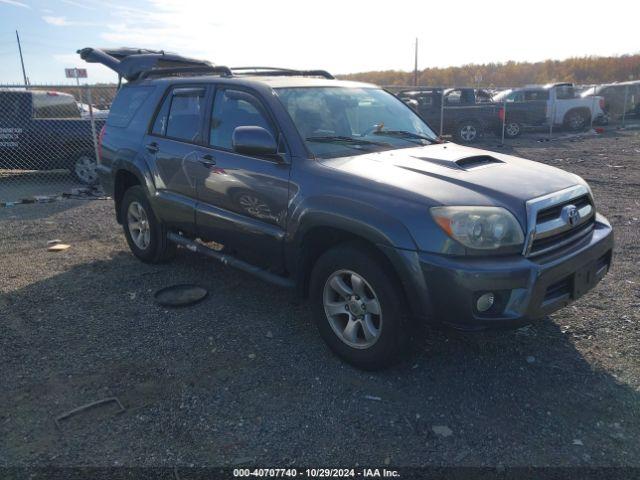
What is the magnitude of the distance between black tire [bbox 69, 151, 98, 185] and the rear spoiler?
4226 mm

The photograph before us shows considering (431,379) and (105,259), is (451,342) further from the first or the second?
(105,259)

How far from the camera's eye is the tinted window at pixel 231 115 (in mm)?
4051

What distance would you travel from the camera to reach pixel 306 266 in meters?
3.71

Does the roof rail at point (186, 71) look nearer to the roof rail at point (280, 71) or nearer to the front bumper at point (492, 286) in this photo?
the roof rail at point (280, 71)

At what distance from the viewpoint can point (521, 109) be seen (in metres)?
19.0

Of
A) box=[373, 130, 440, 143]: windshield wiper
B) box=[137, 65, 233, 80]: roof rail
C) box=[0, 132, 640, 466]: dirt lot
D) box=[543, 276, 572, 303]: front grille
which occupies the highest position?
box=[137, 65, 233, 80]: roof rail

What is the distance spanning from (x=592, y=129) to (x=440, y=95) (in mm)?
7620

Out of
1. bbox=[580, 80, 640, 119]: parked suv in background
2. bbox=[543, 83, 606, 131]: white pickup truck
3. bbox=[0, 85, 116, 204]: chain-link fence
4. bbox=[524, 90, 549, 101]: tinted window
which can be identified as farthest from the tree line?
bbox=[0, 85, 116, 204]: chain-link fence

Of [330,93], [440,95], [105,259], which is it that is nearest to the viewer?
[330,93]

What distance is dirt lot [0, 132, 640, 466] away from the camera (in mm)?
2756

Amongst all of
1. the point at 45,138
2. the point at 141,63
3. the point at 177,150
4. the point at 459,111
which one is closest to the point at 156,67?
the point at 141,63

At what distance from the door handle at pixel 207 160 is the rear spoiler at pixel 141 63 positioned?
1220mm

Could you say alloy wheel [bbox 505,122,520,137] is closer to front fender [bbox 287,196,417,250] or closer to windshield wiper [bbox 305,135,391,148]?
windshield wiper [bbox 305,135,391,148]

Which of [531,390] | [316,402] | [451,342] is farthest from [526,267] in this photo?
[316,402]
